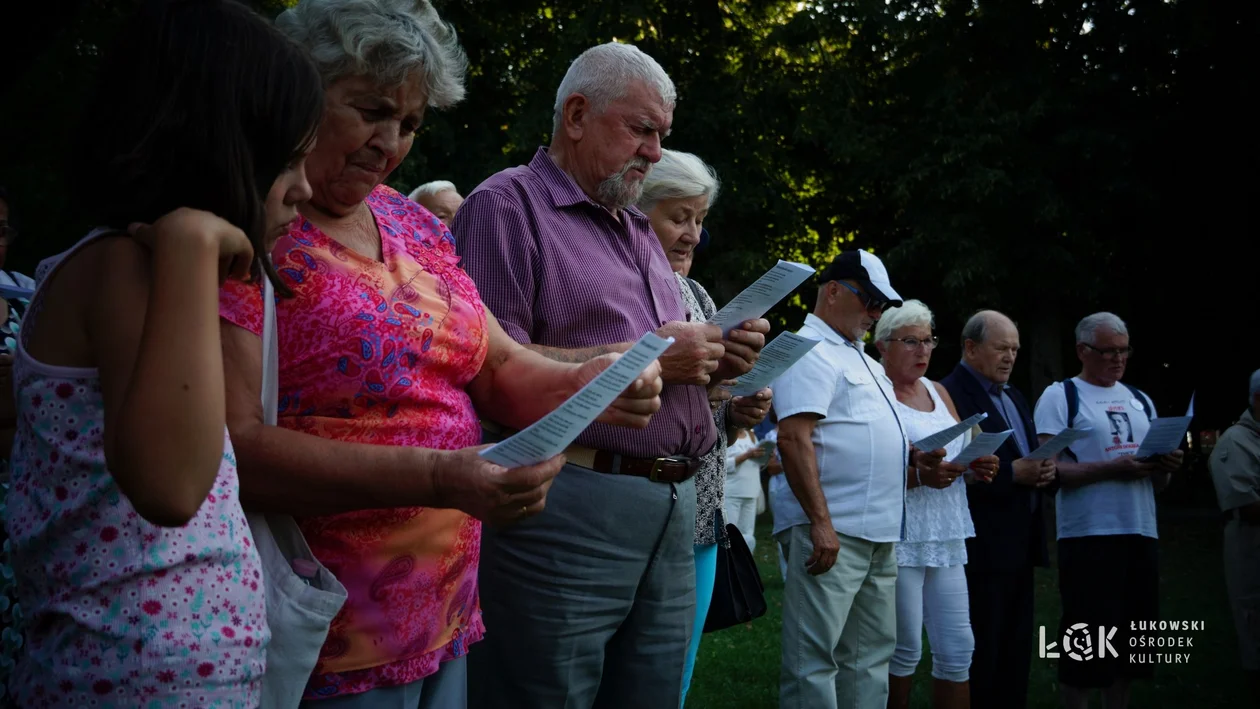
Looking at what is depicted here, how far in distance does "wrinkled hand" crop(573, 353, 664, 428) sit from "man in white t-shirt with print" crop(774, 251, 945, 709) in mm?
2836

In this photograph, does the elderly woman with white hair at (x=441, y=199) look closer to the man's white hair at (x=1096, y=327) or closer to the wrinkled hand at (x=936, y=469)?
the wrinkled hand at (x=936, y=469)

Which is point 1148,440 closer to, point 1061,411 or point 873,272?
point 1061,411

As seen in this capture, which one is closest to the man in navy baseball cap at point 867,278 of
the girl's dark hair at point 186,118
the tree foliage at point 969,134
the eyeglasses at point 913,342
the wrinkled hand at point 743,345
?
the eyeglasses at point 913,342

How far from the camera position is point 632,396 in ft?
7.42

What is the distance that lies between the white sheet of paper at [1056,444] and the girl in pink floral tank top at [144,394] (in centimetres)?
512

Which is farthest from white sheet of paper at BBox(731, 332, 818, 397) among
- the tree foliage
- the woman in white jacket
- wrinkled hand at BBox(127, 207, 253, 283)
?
the tree foliage

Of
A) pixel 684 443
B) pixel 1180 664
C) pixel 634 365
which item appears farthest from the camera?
pixel 1180 664

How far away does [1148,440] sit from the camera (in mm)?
6109

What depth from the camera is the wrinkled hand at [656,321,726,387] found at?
2.85 metres

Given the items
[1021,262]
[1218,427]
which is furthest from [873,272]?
[1218,427]

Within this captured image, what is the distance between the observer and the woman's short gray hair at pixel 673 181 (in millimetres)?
4359

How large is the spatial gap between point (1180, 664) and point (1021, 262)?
9061 millimetres

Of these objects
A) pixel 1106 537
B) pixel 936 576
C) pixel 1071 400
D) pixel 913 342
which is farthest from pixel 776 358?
pixel 1071 400

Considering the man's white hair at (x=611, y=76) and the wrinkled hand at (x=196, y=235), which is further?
the man's white hair at (x=611, y=76)
